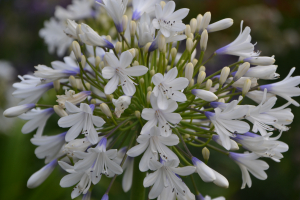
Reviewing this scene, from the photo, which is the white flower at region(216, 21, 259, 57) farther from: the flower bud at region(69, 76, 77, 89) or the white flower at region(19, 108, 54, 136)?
the white flower at region(19, 108, 54, 136)

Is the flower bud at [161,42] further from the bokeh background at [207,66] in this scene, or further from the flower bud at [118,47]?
the bokeh background at [207,66]

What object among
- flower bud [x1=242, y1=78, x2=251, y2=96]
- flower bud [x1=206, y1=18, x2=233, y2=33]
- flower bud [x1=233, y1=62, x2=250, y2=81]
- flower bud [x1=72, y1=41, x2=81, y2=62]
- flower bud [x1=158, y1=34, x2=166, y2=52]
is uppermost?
flower bud [x1=72, y1=41, x2=81, y2=62]

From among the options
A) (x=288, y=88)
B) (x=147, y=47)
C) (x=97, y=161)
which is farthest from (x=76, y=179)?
(x=288, y=88)

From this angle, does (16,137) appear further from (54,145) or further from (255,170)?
(255,170)

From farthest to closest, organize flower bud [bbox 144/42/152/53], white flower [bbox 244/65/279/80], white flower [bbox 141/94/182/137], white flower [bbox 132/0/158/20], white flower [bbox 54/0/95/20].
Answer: white flower [bbox 54/0/95/20], white flower [bbox 132/0/158/20], flower bud [bbox 144/42/152/53], white flower [bbox 244/65/279/80], white flower [bbox 141/94/182/137]

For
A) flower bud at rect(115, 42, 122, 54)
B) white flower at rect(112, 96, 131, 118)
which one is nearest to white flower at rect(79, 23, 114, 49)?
flower bud at rect(115, 42, 122, 54)

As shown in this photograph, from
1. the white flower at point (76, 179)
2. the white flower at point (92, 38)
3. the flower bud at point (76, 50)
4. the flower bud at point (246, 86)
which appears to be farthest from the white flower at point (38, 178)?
the flower bud at point (246, 86)

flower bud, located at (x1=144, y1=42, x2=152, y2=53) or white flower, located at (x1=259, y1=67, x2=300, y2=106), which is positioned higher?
flower bud, located at (x1=144, y1=42, x2=152, y2=53)
